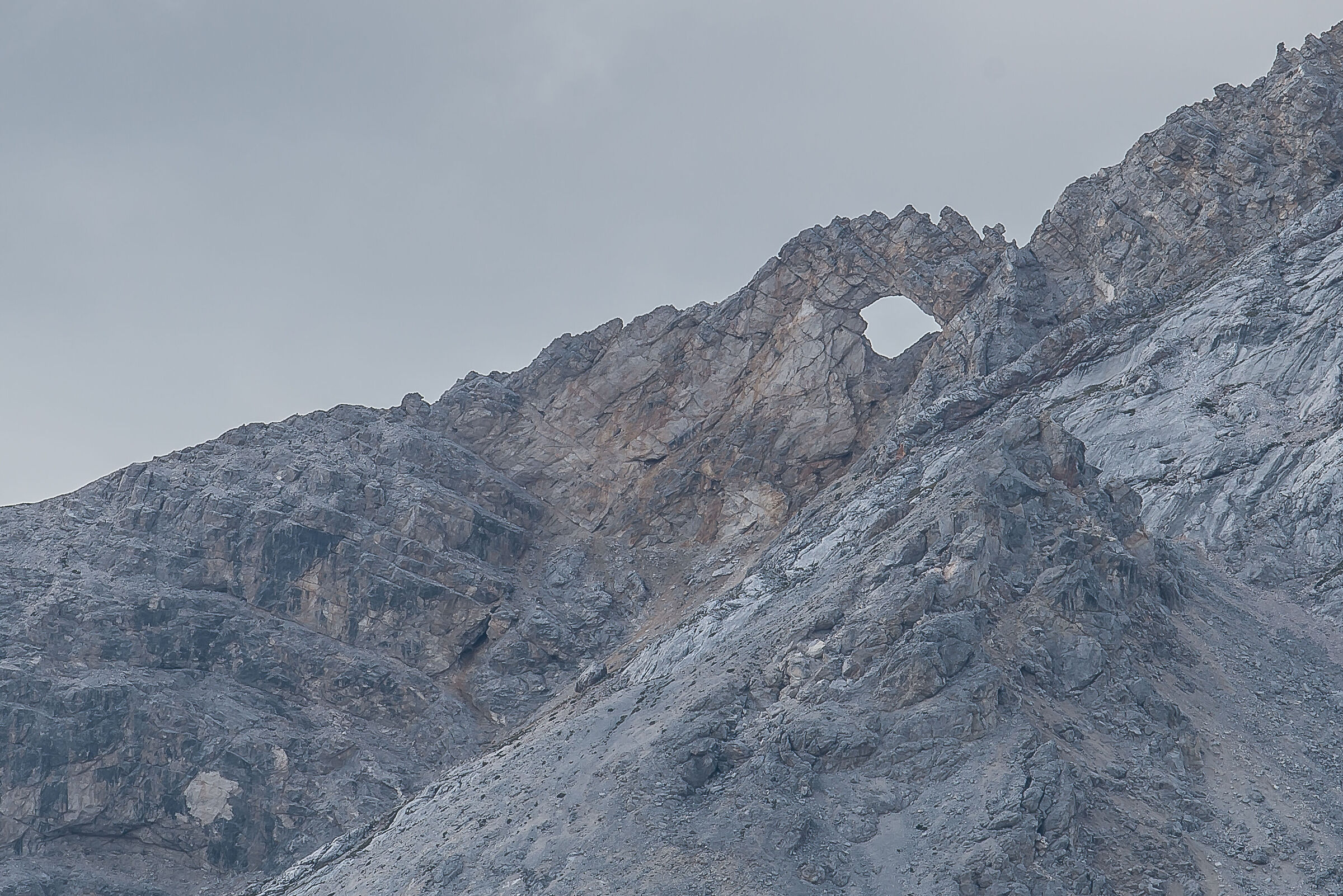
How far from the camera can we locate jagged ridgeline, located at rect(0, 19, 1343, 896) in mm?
43938

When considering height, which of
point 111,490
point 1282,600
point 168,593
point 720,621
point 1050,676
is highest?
point 111,490

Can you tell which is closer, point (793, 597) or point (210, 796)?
point (793, 597)

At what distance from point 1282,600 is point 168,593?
62.5 m

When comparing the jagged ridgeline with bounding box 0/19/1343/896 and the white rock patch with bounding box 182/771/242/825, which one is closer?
the jagged ridgeline with bounding box 0/19/1343/896

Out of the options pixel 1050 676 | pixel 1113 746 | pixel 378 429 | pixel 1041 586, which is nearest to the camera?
pixel 1113 746

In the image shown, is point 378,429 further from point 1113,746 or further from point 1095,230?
point 1113,746

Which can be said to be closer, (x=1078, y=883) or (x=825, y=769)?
(x=1078, y=883)

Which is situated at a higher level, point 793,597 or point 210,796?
point 210,796

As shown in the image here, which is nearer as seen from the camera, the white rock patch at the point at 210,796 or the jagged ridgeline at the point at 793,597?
the jagged ridgeline at the point at 793,597

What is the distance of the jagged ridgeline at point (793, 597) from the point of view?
43938 mm

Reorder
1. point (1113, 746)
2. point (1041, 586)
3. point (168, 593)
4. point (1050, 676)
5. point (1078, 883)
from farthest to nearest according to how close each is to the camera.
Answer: point (168, 593) < point (1041, 586) < point (1050, 676) < point (1113, 746) < point (1078, 883)

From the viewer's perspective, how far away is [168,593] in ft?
245

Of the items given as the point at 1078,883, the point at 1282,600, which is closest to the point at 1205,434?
the point at 1282,600

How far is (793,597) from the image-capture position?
59438 mm
